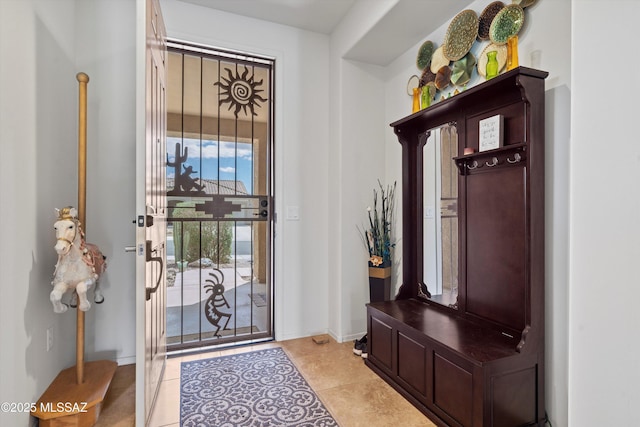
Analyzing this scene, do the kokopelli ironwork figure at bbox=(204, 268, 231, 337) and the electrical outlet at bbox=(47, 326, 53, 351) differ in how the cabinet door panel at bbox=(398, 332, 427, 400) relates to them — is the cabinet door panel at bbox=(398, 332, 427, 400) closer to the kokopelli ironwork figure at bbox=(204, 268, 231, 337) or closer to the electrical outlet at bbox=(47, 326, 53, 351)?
the kokopelli ironwork figure at bbox=(204, 268, 231, 337)

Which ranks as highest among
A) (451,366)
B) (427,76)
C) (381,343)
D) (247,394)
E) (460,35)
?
(460,35)

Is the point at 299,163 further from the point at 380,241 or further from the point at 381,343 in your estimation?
the point at 381,343

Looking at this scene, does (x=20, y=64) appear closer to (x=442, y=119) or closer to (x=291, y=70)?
(x=291, y=70)

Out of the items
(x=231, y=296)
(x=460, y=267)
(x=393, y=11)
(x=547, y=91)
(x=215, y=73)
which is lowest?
(x=231, y=296)

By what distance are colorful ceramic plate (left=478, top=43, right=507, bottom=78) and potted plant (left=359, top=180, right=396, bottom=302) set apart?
3.98 feet

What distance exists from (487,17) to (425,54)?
1.95 feet

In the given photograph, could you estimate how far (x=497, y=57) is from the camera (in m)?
2.01

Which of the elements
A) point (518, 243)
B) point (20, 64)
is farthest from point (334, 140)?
point (20, 64)

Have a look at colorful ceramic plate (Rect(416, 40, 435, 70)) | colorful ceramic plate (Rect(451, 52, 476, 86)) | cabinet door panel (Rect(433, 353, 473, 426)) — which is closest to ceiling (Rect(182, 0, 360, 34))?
colorful ceramic plate (Rect(416, 40, 435, 70))

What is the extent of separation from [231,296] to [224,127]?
1.53 m

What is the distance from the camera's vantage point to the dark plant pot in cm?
282

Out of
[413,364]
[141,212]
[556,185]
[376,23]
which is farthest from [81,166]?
[556,185]

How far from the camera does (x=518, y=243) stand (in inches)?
72.3

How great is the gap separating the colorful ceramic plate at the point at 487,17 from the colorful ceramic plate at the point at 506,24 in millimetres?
50
